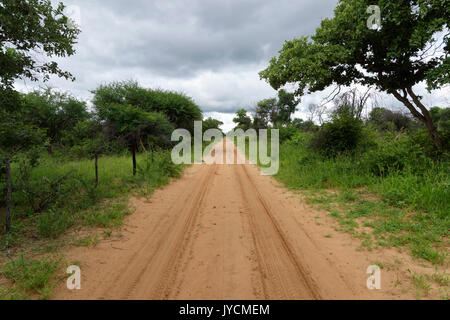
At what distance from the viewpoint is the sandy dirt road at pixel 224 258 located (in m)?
2.22

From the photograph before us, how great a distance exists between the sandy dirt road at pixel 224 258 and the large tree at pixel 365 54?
15.0ft

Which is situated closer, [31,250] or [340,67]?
[31,250]

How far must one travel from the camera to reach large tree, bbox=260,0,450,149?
5.28 metres

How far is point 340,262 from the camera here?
8.98ft

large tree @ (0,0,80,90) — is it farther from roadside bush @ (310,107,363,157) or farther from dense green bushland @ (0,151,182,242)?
roadside bush @ (310,107,363,157)

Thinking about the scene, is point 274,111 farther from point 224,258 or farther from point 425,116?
point 224,258

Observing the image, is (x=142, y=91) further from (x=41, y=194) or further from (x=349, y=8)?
(x=349, y=8)

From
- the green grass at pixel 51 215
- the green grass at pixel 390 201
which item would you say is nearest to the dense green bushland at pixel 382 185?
the green grass at pixel 390 201

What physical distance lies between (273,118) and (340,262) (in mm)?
29911

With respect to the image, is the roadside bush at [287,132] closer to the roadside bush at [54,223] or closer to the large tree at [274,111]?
the large tree at [274,111]

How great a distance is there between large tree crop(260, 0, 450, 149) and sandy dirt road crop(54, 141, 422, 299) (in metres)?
4.57

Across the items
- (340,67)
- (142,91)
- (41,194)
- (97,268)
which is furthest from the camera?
(142,91)

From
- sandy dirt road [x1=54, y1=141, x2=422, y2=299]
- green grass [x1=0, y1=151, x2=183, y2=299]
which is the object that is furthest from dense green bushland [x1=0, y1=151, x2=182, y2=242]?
sandy dirt road [x1=54, y1=141, x2=422, y2=299]
